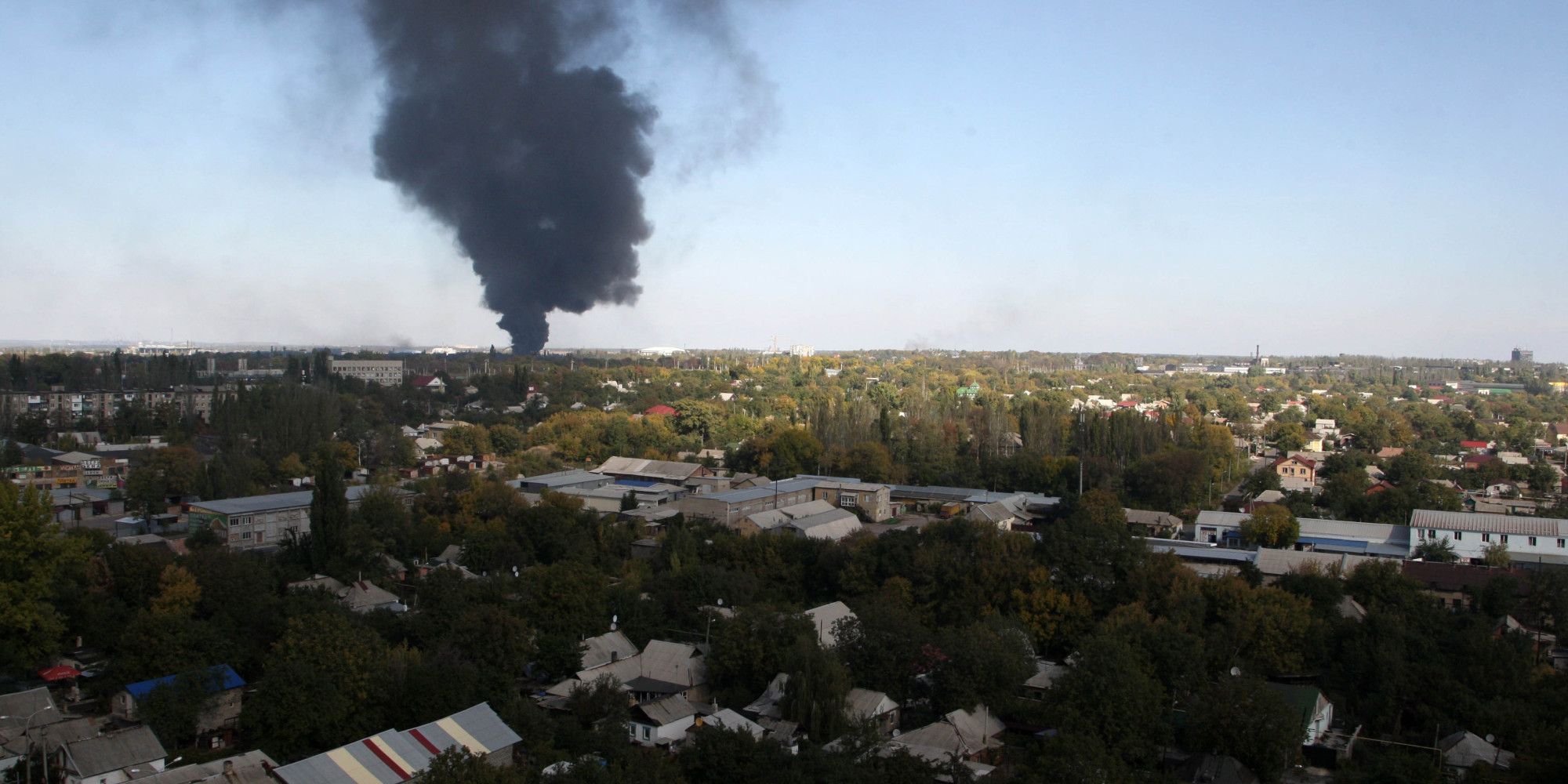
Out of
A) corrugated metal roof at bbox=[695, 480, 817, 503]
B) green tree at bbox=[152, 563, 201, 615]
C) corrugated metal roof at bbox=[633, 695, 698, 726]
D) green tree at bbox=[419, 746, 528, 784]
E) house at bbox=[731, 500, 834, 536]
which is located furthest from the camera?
corrugated metal roof at bbox=[695, 480, 817, 503]

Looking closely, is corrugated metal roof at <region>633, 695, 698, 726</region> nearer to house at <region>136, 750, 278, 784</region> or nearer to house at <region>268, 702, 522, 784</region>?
house at <region>268, 702, 522, 784</region>

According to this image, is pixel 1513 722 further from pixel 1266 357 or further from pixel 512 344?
pixel 1266 357

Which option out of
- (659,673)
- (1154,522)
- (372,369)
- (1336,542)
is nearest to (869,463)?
(1154,522)

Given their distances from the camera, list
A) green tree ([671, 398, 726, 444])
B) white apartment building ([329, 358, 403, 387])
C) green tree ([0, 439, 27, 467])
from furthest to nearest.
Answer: white apartment building ([329, 358, 403, 387]) → green tree ([671, 398, 726, 444]) → green tree ([0, 439, 27, 467])

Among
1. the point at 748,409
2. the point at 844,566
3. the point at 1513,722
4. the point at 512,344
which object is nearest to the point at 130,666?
the point at 844,566

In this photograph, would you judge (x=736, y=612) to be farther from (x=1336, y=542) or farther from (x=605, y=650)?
(x=1336, y=542)

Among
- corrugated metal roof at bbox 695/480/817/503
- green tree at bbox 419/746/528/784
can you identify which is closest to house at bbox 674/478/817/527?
corrugated metal roof at bbox 695/480/817/503
